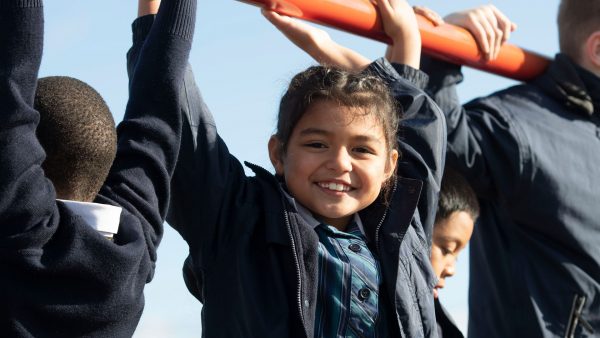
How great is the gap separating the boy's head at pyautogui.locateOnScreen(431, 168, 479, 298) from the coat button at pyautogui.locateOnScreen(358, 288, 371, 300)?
→ 1.53 meters

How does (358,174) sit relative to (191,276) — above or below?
above

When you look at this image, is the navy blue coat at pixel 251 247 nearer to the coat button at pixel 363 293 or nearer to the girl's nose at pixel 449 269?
the coat button at pixel 363 293

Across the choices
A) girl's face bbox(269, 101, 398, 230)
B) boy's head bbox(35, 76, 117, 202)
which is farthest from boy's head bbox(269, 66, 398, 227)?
boy's head bbox(35, 76, 117, 202)

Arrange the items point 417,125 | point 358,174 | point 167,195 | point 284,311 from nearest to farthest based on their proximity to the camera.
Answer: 1. point 167,195
2. point 284,311
3. point 358,174
4. point 417,125

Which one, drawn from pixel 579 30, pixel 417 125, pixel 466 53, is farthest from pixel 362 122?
pixel 579 30

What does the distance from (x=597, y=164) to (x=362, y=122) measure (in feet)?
5.20

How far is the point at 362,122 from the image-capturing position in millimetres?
3643

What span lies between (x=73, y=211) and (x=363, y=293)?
0.97 meters

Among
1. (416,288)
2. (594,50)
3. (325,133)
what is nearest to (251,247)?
(325,133)

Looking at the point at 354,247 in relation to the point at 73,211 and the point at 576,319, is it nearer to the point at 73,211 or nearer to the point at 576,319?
the point at 73,211

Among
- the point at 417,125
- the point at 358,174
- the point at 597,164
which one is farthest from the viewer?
the point at 597,164

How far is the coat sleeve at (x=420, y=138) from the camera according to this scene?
3936 mm

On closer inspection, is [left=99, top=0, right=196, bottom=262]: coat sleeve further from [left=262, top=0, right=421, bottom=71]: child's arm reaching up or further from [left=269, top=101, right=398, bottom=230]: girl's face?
[left=262, top=0, right=421, bottom=71]: child's arm reaching up

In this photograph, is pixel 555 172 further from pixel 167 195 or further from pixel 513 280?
pixel 167 195
